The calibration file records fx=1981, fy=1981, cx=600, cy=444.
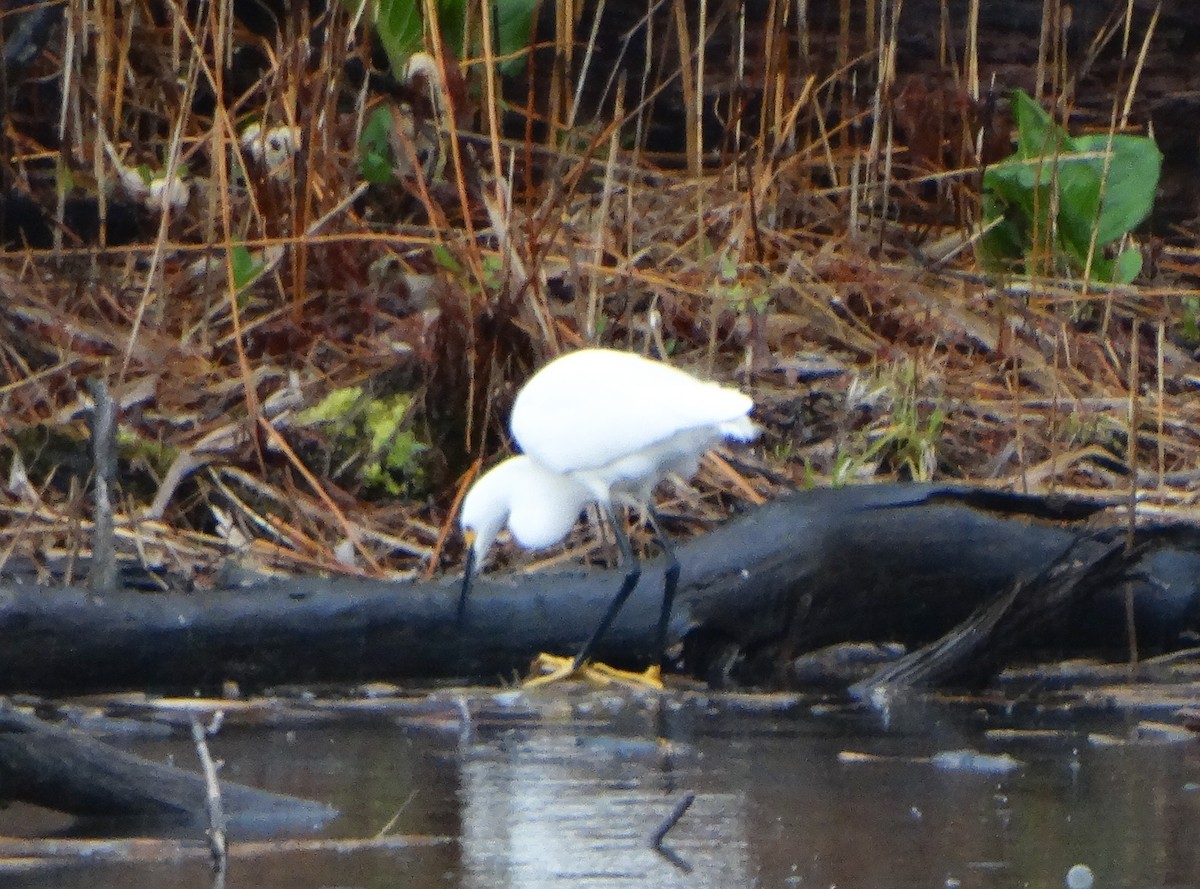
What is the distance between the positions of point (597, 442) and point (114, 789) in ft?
7.34

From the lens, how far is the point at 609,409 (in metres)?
4.76

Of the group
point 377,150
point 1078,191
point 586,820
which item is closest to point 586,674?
point 586,820

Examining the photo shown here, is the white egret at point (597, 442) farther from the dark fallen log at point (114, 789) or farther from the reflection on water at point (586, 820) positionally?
the dark fallen log at point (114, 789)

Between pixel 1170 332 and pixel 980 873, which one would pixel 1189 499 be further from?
pixel 980 873

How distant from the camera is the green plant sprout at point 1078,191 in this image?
22.3 ft

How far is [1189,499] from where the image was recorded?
5367mm

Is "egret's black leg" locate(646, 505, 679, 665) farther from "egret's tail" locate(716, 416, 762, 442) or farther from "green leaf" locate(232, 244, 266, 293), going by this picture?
"green leaf" locate(232, 244, 266, 293)

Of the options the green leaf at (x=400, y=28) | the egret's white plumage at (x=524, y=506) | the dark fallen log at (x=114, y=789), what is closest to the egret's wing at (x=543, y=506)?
the egret's white plumage at (x=524, y=506)

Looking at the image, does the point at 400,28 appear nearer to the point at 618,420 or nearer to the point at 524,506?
the point at 524,506

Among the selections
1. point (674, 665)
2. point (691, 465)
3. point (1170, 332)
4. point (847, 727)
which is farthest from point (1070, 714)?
point (1170, 332)

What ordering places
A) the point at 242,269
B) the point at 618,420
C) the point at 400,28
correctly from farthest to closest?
1. the point at 400,28
2. the point at 242,269
3. the point at 618,420

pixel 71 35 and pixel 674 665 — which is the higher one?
pixel 71 35

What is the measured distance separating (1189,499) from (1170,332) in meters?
1.83

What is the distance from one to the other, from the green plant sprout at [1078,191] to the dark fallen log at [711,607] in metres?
2.39
